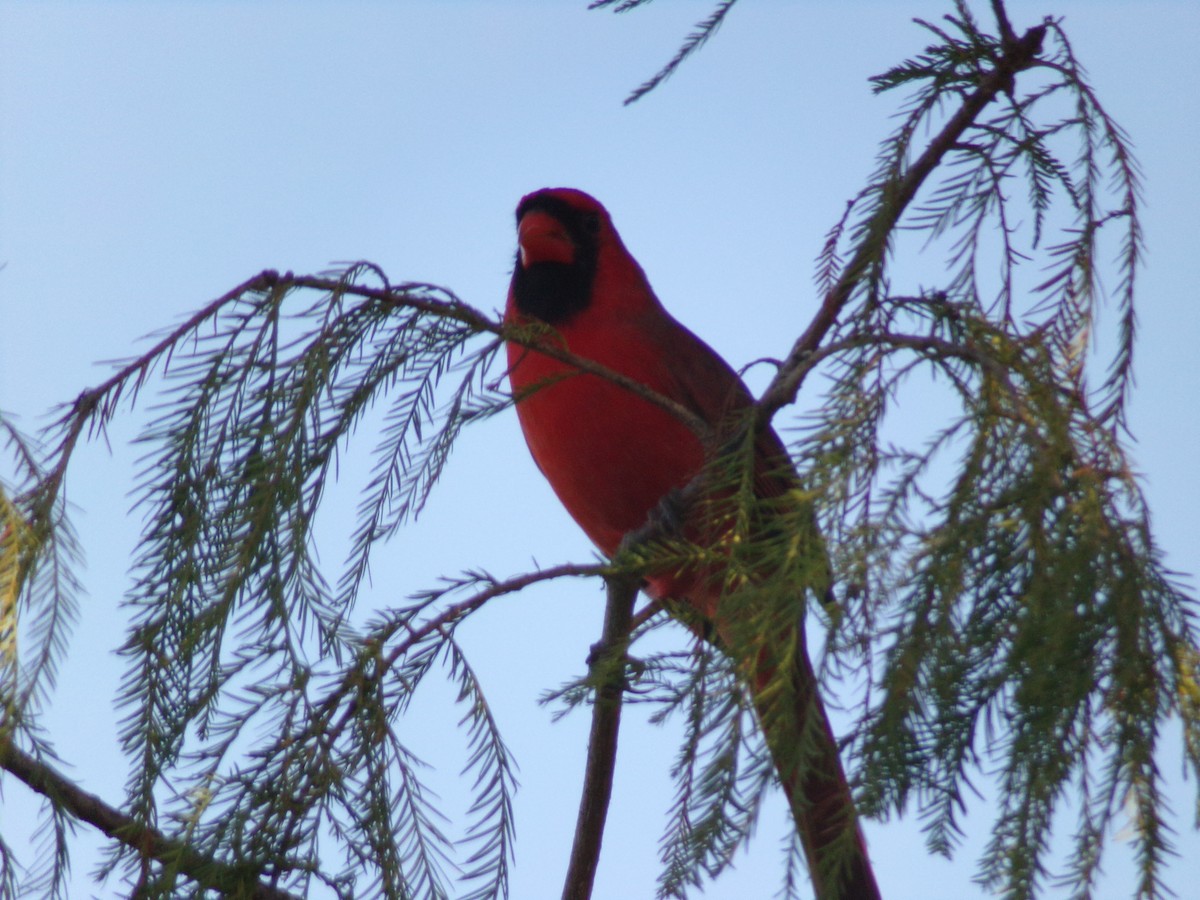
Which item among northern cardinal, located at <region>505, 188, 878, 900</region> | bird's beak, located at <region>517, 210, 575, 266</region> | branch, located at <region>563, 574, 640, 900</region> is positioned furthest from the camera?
bird's beak, located at <region>517, 210, 575, 266</region>

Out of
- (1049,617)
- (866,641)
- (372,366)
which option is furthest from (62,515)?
(1049,617)

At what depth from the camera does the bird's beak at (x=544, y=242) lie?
11.2 ft

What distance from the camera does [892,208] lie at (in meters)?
1.73

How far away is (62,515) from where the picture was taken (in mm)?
1617

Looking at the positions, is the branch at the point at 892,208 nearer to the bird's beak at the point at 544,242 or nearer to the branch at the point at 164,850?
the branch at the point at 164,850

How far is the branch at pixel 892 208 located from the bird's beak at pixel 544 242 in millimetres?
1666

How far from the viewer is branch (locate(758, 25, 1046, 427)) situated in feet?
5.56

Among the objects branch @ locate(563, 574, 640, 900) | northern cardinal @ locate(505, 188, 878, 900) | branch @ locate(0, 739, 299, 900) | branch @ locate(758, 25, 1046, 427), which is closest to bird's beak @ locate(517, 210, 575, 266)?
northern cardinal @ locate(505, 188, 878, 900)

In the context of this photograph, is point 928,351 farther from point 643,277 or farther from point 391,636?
point 643,277

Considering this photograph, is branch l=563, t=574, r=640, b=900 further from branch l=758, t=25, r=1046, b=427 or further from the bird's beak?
the bird's beak

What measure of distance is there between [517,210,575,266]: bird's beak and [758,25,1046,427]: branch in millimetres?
1666

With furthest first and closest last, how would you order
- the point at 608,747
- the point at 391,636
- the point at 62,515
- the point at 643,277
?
the point at 643,277 < the point at 608,747 < the point at 391,636 < the point at 62,515

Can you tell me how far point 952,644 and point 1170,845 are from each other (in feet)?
0.91

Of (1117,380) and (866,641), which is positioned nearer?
(866,641)
